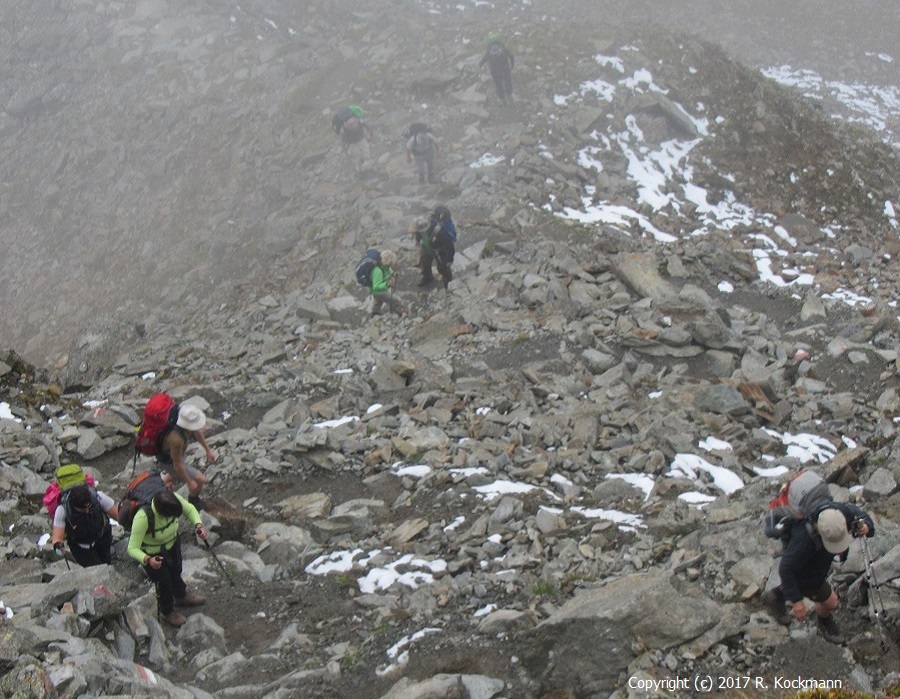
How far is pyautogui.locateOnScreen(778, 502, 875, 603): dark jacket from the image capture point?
6.67 metres

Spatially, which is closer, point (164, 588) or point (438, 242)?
point (164, 588)

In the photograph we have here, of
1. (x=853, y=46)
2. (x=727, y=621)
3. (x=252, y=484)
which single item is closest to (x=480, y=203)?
(x=252, y=484)

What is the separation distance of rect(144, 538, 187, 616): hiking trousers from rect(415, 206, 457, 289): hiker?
10.0m

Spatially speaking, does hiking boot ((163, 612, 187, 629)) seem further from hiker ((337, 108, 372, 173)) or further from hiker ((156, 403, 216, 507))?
hiker ((337, 108, 372, 173))

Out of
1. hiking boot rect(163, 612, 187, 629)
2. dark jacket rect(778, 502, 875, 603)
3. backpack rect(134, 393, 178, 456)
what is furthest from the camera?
backpack rect(134, 393, 178, 456)

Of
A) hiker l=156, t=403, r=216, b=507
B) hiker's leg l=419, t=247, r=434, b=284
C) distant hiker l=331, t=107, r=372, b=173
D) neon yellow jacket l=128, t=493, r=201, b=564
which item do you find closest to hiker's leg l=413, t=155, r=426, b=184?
distant hiker l=331, t=107, r=372, b=173

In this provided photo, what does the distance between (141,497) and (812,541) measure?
6.50 meters

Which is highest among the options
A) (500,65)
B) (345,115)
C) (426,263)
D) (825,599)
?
(500,65)

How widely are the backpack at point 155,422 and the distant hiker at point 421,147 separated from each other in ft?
45.0

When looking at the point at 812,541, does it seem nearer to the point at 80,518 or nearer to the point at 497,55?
the point at 80,518

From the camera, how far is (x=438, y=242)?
1694 centimetres

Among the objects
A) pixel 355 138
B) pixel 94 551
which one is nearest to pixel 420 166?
pixel 355 138

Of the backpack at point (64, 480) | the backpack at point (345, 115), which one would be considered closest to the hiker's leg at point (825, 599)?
the backpack at point (64, 480)

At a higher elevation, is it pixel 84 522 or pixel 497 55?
pixel 497 55
